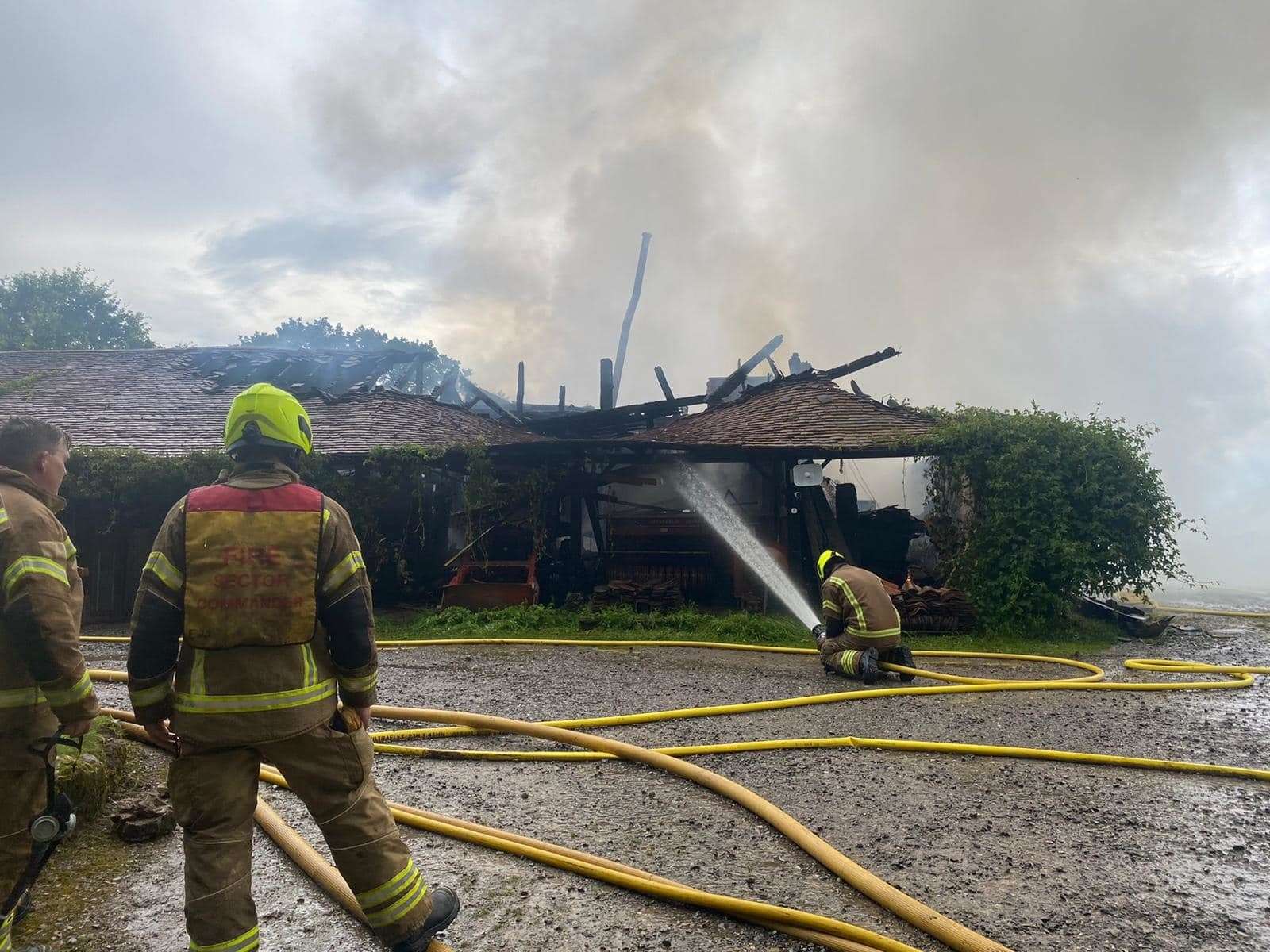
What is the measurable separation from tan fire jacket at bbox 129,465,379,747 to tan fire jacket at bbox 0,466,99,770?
0.34 meters

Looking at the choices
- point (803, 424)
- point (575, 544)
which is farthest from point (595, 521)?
point (803, 424)

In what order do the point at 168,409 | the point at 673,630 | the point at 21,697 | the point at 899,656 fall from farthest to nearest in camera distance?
1. the point at 168,409
2. the point at 673,630
3. the point at 899,656
4. the point at 21,697

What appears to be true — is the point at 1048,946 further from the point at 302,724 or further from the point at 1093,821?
the point at 302,724

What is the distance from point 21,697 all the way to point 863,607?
5.94 m

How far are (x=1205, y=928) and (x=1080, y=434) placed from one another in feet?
31.8

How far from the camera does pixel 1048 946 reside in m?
2.58

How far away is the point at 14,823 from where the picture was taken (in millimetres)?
2389

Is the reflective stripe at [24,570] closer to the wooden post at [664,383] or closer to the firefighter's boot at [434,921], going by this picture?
the firefighter's boot at [434,921]

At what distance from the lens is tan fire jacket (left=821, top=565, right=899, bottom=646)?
22.2 ft

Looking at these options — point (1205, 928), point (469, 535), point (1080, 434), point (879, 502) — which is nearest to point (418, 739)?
point (1205, 928)

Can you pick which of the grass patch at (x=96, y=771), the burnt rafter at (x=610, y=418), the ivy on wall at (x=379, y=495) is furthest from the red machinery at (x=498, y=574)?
the grass patch at (x=96, y=771)

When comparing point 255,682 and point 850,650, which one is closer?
point 255,682

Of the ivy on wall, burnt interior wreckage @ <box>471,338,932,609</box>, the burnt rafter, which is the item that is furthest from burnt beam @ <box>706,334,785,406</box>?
the ivy on wall

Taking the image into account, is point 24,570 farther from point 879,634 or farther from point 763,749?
point 879,634
